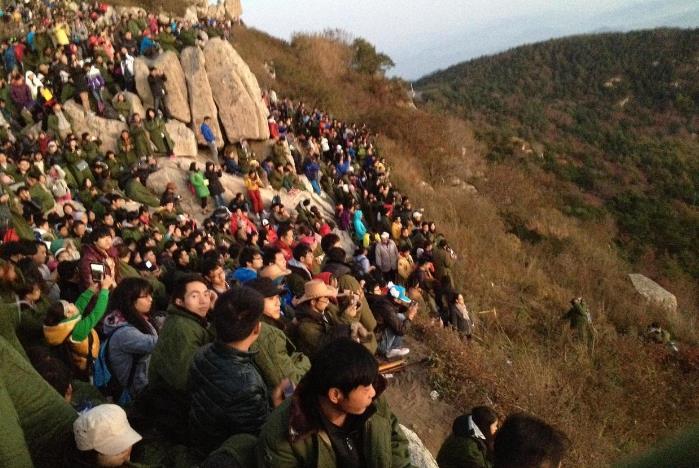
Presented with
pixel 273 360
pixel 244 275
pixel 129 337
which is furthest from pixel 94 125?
pixel 273 360

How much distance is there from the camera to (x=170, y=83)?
13.8 meters

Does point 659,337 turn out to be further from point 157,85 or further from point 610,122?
point 610,122

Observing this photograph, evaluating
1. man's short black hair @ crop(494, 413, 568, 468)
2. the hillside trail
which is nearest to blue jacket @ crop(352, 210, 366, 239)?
the hillside trail

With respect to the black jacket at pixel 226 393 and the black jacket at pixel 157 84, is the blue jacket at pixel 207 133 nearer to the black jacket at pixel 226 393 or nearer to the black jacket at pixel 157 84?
the black jacket at pixel 157 84

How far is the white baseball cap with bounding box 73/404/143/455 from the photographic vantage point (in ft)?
Answer: 6.94

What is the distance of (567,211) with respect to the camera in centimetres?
2372

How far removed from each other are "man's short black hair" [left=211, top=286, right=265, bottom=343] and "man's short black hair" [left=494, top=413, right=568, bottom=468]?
1.37 metres

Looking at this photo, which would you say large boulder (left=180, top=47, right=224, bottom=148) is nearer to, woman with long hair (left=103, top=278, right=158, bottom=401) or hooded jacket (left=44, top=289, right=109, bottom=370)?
hooded jacket (left=44, top=289, right=109, bottom=370)

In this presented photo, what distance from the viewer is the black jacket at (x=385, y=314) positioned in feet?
19.5

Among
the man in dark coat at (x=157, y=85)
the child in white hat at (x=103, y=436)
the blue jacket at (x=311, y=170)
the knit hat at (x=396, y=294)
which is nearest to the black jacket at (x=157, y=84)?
the man in dark coat at (x=157, y=85)

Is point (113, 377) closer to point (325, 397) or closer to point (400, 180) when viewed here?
point (325, 397)

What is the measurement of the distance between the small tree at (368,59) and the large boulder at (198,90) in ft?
56.8

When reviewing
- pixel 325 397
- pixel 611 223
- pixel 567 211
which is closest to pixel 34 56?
pixel 325 397

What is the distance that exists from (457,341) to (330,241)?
2.32 metres
